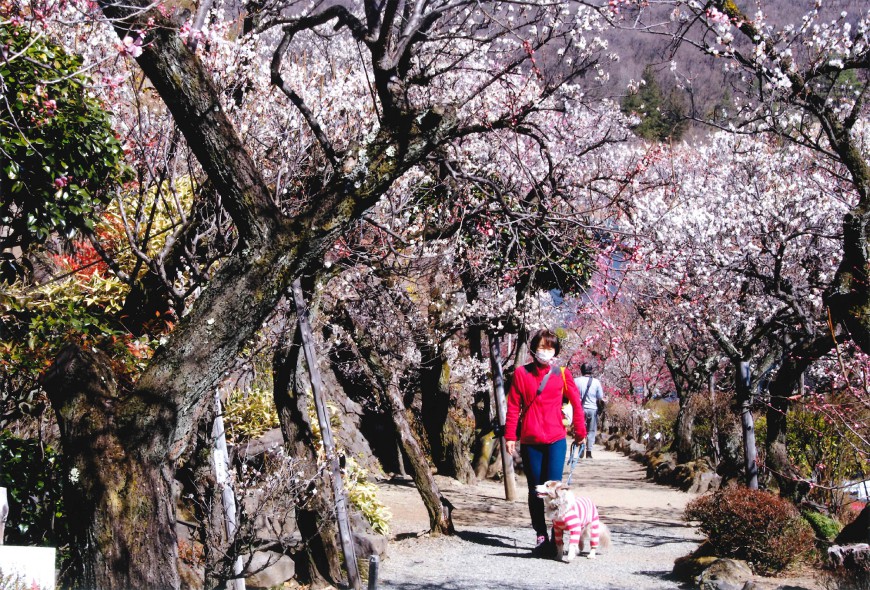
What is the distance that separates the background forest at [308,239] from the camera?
3918 mm

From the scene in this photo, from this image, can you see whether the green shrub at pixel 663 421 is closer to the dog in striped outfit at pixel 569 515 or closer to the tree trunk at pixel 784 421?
the tree trunk at pixel 784 421

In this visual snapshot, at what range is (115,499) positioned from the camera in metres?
3.67

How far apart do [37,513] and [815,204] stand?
1241cm

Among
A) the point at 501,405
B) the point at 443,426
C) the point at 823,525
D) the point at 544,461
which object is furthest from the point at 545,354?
the point at 443,426

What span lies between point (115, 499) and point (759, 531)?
6.36 m

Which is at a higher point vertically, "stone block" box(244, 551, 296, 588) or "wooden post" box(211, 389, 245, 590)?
"wooden post" box(211, 389, 245, 590)

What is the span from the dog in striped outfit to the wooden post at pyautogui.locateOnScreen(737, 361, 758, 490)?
321 cm

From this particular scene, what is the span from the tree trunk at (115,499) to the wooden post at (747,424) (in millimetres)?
7925

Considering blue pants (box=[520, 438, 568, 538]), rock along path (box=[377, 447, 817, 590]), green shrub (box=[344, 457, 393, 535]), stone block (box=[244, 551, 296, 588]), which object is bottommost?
rock along path (box=[377, 447, 817, 590])

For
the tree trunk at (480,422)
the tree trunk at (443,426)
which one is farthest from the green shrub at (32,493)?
the tree trunk at (480,422)

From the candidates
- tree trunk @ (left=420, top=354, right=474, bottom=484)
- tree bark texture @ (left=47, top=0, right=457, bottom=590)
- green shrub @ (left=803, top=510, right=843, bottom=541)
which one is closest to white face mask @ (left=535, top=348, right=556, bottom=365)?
tree bark texture @ (left=47, top=0, right=457, bottom=590)

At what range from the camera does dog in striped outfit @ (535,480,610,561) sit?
634 cm

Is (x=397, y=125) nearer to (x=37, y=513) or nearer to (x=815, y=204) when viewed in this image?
(x=37, y=513)

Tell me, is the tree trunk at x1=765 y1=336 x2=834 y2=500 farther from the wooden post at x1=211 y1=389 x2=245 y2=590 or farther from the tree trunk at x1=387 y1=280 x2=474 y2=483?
the wooden post at x1=211 y1=389 x2=245 y2=590
